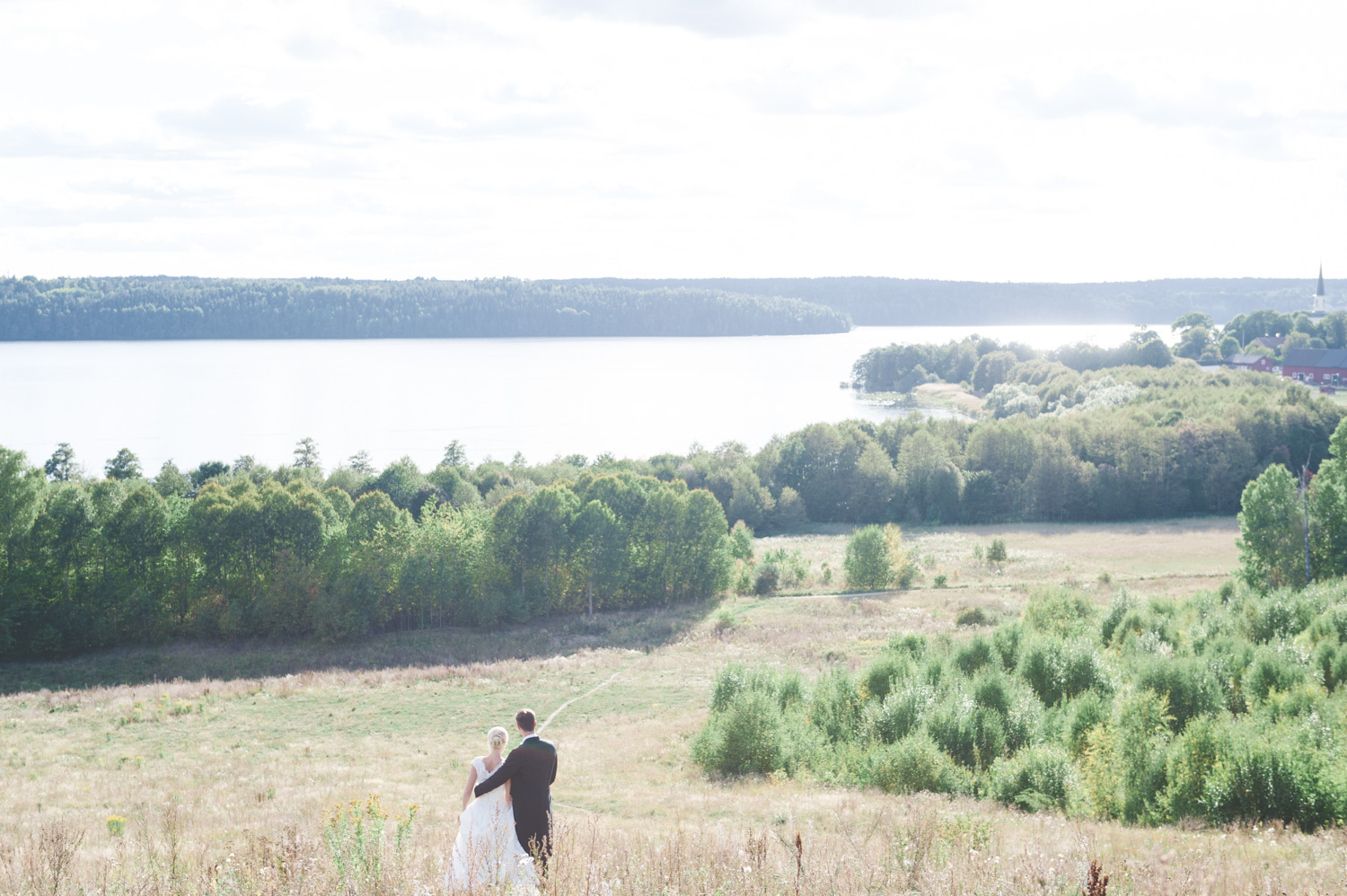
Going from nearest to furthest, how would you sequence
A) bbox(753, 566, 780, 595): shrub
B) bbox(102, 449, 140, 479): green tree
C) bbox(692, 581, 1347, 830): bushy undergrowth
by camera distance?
bbox(692, 581, 1347, 830): bushy undergrowth → bbox(753, 566, 780, 595): shrub → bbox(102, 449, 140, 479): green tree

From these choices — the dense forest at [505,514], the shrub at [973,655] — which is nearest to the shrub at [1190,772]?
the shrub at [973,655]

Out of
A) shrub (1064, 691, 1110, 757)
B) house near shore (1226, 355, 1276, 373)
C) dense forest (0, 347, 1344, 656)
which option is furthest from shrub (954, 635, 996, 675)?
house near shore (1226, 355, 1276, 373)

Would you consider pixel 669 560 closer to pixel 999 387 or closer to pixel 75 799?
pixel 75 799

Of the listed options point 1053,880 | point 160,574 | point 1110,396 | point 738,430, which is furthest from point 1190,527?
point 1053,880

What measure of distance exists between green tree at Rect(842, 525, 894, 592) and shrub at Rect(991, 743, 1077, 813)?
3502 cm

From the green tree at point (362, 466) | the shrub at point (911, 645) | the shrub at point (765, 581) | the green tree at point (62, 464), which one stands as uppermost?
the green tree at point (62, 464)

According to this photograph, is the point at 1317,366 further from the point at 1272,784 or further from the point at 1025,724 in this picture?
the point at 1272,784

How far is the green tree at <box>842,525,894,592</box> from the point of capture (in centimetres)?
4934

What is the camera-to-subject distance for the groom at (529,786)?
7.90m

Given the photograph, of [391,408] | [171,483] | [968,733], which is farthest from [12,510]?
[391,408]

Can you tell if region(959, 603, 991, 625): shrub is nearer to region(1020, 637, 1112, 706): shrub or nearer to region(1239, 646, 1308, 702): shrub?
region(1020, 637, 1112, 706): shrub

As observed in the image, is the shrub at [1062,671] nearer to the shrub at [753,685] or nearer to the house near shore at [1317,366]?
the shrub at [753,685]

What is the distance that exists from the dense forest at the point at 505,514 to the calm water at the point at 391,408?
2260 cm

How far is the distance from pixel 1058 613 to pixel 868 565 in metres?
21.3
